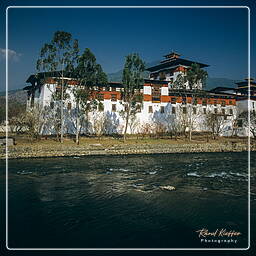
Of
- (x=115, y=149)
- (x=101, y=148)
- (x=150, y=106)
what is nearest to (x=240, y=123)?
(x=150, y=106)

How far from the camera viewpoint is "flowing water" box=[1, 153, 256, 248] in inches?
294

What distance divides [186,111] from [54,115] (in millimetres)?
25275

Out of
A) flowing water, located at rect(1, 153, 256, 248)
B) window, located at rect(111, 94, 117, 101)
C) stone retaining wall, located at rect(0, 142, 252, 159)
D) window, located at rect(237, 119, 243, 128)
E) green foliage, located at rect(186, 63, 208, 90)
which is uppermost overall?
green foliage, located at rect(186, 63, 208, 90)

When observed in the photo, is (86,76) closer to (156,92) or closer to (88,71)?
(88,71)

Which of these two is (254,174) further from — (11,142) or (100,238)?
(11,142)

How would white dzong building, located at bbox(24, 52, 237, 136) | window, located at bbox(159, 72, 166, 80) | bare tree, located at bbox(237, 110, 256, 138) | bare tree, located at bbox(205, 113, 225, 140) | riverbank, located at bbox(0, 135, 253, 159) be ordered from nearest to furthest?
riverbank, located at bbox(0, 135, 253, 159)
white dzong building, located at bbox(24, 52, 237, 136)
bare tree, located at bbox(205, 113, 225, 140)
bare tree, located at bbox(237, 110, 256, 138)
window, located at bbox(159, 72, 166, 80)

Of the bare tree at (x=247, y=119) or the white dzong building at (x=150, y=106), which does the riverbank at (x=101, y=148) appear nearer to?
the white dzong building at (x=150, y=106)

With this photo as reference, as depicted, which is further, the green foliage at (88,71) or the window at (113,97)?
the window at (113,97)

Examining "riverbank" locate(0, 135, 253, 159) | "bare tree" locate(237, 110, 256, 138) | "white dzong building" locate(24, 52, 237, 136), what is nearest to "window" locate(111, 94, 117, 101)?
"white dzong building" locate(24, 52, 237, 136)

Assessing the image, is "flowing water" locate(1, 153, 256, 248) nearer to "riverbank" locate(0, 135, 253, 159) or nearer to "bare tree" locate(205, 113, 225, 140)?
"riverbank" locate(0, 135, 253, 159)

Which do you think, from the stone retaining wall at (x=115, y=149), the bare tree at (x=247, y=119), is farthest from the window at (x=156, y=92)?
the bare tree at (x=247, y=119)

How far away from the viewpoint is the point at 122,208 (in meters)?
10.2

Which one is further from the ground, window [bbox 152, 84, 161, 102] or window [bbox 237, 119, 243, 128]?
window [bbox 152, 84, 161, 102]

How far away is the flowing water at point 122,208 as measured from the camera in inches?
294
